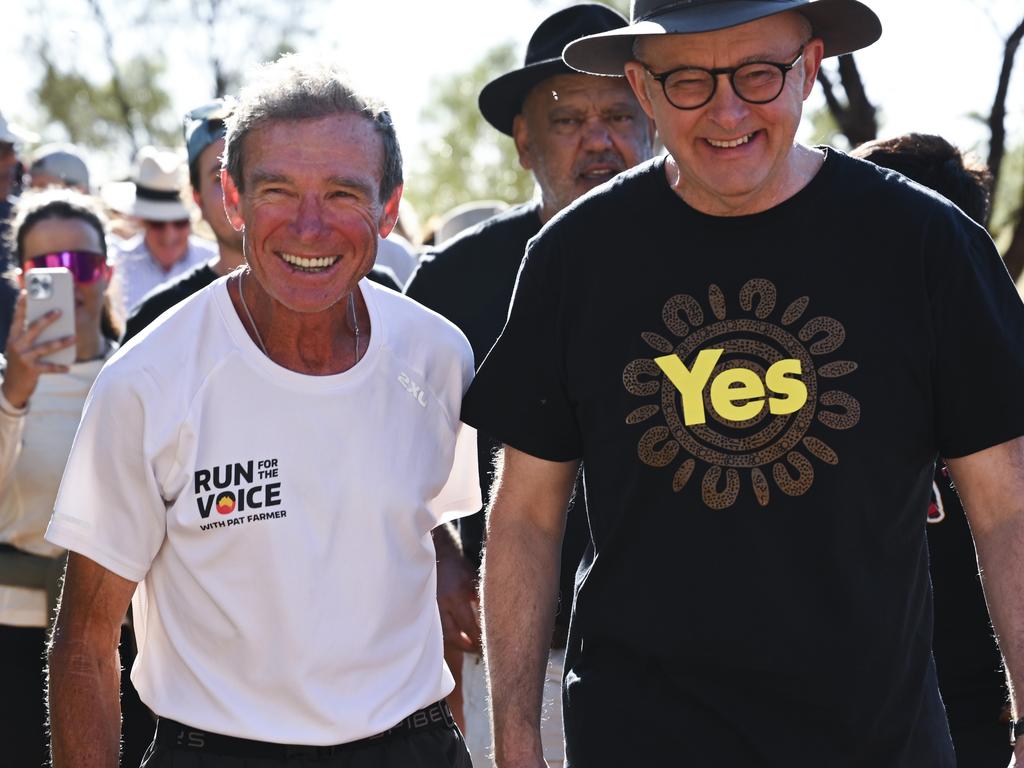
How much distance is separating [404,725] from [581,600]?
480 mm

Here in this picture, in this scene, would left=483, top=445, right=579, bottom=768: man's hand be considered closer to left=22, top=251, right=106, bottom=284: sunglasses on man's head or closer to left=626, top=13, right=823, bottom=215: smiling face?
left=626, top=13, right=823, bottom=215: smiling face

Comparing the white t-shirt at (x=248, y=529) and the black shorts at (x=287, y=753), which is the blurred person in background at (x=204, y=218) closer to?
the white t-shirt at (x=248, y=529)

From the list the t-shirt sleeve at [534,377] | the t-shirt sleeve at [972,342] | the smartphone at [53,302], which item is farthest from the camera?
the smartphone at [53,302]

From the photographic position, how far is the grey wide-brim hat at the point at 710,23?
3098mm

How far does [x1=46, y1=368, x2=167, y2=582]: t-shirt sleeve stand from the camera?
3.17 metres

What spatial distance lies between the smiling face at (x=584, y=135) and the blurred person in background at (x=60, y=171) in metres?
5.29

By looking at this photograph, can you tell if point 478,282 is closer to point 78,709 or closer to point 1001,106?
point 78,709

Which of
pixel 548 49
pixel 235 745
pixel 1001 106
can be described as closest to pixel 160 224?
pixel 548 49

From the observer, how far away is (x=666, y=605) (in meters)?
3.15

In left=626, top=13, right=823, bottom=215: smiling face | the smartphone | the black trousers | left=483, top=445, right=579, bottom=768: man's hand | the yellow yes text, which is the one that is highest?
left=626, top=13, right=823, bottom=215: smiling face

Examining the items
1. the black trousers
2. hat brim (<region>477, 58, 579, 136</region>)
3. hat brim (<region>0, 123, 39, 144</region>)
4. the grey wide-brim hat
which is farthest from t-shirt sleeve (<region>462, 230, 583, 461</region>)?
hat brim (<region>0, 123, 39, 144</region>)

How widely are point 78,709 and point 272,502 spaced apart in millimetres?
581

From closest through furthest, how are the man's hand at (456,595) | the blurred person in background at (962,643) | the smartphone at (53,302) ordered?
the blurred person in background at (962,643) < the man's hand at (456,595) < the smartphone at (53,302)

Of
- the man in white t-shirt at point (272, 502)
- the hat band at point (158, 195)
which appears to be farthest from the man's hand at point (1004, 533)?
the hat band at point (158, 195)
